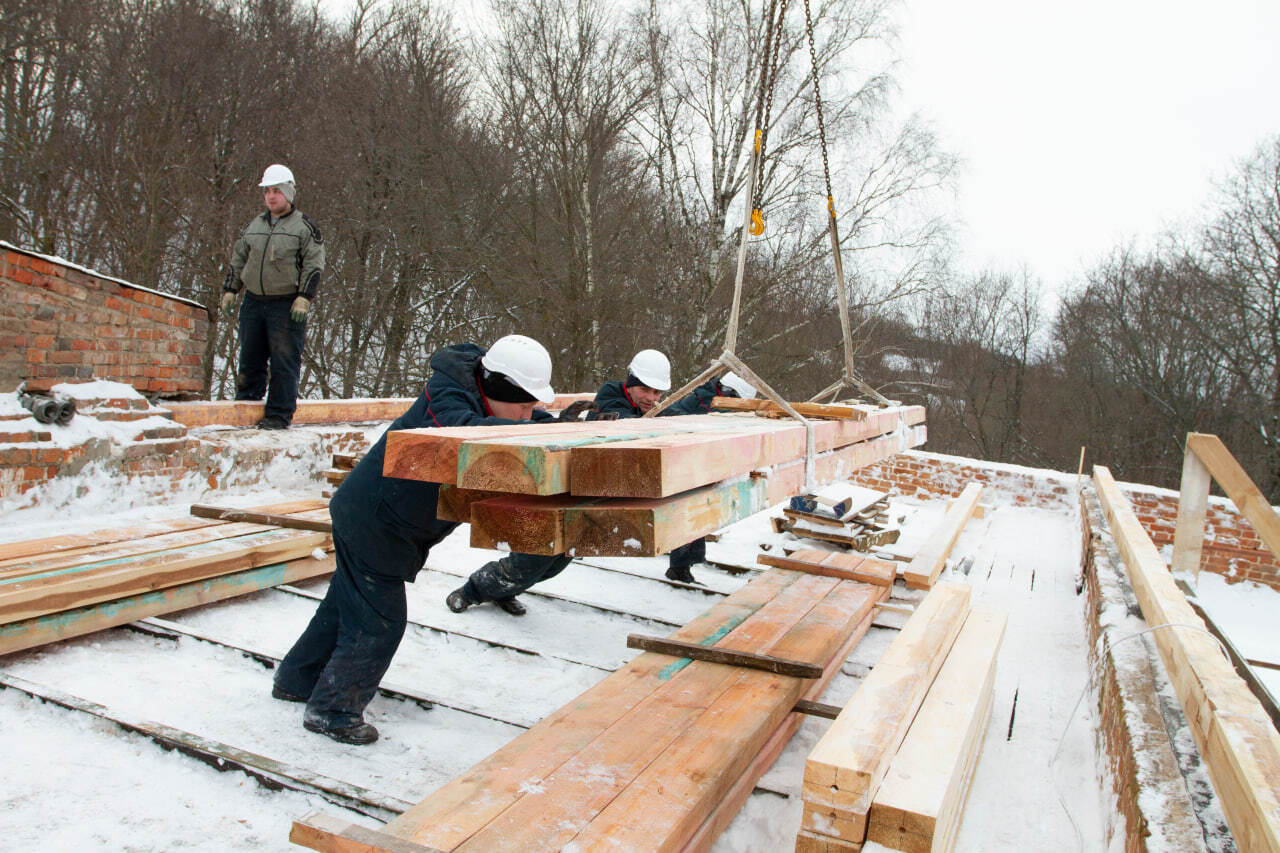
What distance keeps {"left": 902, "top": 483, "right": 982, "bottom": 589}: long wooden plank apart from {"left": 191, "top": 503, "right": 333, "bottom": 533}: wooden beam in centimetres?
345

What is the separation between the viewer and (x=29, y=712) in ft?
8.74

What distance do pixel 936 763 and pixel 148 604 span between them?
311 cm

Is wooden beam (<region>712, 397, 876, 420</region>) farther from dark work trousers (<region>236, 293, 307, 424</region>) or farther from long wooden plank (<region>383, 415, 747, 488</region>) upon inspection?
dark work trousers (<region>236, 293, 307, 424</region>)

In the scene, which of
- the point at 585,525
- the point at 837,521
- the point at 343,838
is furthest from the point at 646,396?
the point at 343,838

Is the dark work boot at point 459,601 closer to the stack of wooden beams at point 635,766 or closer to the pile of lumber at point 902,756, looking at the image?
the stack of wooden beams at point 635,766

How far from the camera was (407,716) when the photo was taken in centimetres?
297


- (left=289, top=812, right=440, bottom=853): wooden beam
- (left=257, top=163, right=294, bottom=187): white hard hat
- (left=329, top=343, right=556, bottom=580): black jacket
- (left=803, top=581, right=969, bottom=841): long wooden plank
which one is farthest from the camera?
(left=257, top=163, right=294, bottom=187): white hard hat

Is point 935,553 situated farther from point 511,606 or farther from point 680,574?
point 511,606

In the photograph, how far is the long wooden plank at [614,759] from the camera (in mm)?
1803

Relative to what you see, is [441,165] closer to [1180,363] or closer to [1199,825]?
[1199,825]

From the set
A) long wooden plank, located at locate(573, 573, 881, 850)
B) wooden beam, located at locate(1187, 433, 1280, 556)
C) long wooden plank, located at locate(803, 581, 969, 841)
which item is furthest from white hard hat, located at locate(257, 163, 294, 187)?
wooden beam, located at locate(1187, 433, 1280, 556)

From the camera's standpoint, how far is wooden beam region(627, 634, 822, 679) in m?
2.93

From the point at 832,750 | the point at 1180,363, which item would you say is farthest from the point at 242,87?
the point at 1180,363

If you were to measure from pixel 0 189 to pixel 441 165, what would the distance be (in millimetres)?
6528
